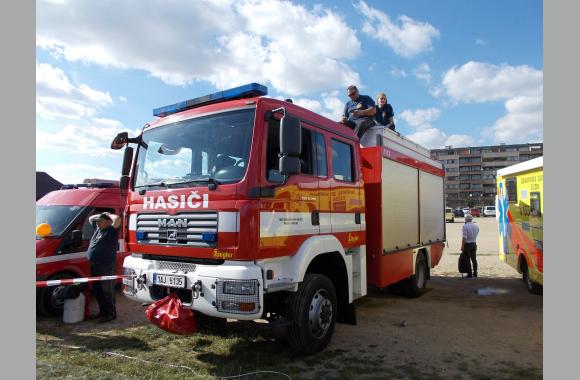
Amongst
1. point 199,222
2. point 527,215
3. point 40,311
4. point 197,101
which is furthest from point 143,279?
point 527,215

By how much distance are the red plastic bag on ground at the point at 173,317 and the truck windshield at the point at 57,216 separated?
12.8 ft

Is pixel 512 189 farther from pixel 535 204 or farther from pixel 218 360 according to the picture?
pixel 218 360

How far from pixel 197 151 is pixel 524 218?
289 inches

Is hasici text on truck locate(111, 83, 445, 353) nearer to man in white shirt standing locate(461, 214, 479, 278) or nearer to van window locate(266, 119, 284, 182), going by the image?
van window locate(266, 119, 284, 182)

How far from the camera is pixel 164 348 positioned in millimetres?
5246

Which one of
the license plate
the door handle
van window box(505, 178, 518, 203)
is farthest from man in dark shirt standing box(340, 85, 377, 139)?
van window box(505, 178, 518, 203)

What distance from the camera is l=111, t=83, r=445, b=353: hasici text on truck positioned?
4121 millimetres

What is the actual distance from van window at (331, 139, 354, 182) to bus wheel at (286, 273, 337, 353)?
55.5 inches

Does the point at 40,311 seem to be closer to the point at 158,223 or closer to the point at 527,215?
the point at 158,223

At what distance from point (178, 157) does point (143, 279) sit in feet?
4.77

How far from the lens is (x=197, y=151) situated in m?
4.65

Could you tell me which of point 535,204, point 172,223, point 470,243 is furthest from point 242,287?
point 470,243

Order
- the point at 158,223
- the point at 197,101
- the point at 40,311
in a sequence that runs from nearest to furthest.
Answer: the point at 158,223 → the point at 197,101 → the point at 40,311

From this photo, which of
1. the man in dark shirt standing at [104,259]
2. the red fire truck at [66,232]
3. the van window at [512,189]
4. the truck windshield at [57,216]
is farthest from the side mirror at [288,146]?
the van window at [512,189]
